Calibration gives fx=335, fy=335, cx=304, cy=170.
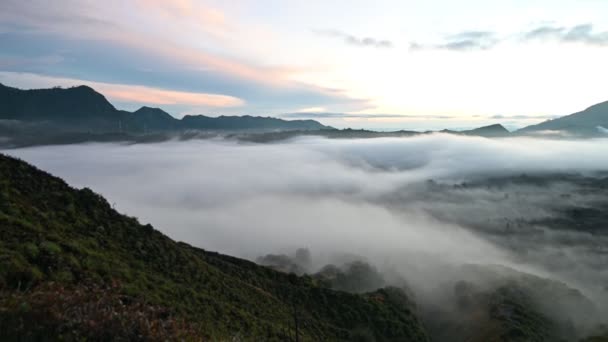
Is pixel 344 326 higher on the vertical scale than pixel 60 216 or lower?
lower

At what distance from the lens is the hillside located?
1033cm

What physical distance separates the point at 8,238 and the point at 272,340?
23246 mm

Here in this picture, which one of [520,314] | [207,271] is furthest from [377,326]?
[520,314]

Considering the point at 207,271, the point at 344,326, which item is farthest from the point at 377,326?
the point at 207,271

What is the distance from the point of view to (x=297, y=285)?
71.1m

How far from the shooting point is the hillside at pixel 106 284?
1033 cm

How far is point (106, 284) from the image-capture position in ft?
63.0

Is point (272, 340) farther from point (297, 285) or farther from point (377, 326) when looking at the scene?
point (377, 326)

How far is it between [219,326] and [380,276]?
17881 centimetres

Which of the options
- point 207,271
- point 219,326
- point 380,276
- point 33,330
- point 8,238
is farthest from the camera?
point 380,276

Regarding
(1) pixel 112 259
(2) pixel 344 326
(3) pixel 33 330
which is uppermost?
(3) pixel 33 330

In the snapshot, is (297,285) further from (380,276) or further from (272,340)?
(380,276)

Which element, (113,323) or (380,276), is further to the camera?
(380,276)

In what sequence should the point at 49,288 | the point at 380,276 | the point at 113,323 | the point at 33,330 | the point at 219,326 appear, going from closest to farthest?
the point at 33,330 → the point at 113,323 → the point at 49,288 → the point at 219,326 → the point at 380,276
